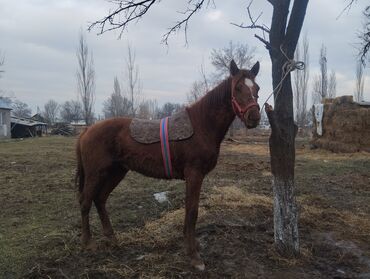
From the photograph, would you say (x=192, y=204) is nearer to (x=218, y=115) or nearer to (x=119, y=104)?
(x=218, y=115)

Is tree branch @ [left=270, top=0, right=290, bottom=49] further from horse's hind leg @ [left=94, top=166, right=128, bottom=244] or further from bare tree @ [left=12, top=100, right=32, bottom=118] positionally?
bare tree @ [left=12, top=100, right=32, bottom=118]

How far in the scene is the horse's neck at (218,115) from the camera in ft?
14.6

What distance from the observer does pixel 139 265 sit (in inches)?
168

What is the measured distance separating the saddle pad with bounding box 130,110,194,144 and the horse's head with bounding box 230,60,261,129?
2.09ft

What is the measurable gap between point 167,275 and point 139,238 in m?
1.25

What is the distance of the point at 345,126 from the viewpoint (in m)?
18.5

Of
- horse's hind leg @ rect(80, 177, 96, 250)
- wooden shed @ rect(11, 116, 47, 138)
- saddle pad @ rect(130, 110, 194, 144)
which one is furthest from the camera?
wooden shed @ rect(11, 116, 47, 138)

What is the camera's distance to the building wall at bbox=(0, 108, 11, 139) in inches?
1409

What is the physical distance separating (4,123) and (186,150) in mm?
36878

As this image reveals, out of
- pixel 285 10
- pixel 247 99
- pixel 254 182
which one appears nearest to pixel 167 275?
pixel 247 99

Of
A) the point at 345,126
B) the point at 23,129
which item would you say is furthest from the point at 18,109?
the point at 345,126

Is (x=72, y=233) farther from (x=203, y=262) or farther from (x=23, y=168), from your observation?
(x=23, y=168)

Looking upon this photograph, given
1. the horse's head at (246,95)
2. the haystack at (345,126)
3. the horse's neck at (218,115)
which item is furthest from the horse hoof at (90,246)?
the haystack at (345,126)

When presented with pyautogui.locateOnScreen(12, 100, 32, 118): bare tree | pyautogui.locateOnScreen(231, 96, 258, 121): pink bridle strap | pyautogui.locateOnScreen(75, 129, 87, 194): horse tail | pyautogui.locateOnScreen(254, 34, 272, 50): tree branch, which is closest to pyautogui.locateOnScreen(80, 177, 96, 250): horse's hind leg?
pyautogui.locateOnScreen(75, 129, 87, 194): horse tail
